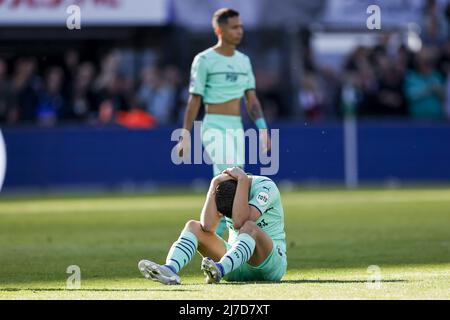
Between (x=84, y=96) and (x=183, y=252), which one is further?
(x=84, y=96)

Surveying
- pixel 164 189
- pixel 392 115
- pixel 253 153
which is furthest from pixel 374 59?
pixel 253 153

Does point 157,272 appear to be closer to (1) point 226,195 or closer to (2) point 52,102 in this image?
(1) point 226,195

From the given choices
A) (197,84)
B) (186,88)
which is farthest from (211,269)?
(186,88)

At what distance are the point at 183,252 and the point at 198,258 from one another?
345 centimetres

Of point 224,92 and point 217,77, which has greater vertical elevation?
point 217,77

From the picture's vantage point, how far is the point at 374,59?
27766mm

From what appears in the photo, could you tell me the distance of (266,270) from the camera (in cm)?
1016

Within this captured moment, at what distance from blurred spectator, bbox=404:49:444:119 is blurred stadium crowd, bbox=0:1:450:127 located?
2cm

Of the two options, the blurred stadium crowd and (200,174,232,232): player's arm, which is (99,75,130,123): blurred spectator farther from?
(200,174,232,232): player's arm

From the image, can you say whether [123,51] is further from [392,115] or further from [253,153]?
[253,153]

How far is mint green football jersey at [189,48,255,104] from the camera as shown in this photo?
13547 mm

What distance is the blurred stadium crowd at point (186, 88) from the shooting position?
26.3 m

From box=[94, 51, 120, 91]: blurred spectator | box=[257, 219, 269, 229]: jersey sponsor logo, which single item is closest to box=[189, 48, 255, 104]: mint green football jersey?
box=[257, 219, 269, 229]: jersey sponsor logo

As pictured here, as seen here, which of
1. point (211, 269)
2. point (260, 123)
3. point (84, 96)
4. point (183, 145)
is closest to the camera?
point (211, 269)
